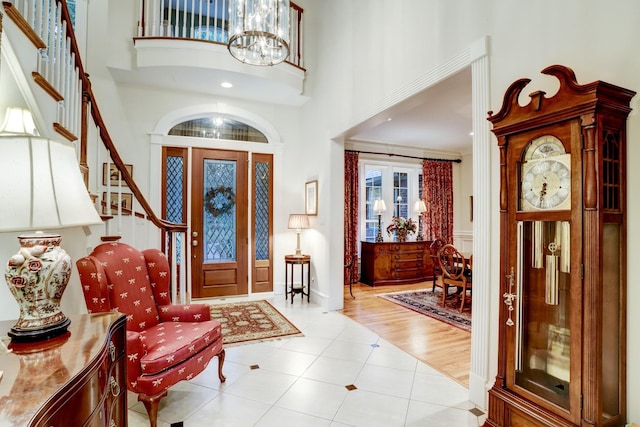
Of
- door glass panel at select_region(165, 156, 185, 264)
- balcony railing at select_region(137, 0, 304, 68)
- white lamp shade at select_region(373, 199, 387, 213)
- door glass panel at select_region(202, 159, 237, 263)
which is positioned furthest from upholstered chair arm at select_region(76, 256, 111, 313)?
white lamp shade at select_region(373, 199, 387, 213)

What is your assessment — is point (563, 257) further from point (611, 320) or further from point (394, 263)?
point (394, 263)

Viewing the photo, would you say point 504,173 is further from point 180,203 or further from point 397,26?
point 180,203

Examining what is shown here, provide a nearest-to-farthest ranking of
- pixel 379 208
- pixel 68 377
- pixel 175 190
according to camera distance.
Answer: pixel 68 377 → pixel 175 190 → pixel 379 208

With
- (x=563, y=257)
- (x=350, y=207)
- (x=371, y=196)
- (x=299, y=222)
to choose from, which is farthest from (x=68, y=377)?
(x=371, y=196)

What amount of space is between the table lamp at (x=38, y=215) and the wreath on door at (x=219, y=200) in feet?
13.3

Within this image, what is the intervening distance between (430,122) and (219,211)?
12.6ft

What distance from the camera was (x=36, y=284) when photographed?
116 centimetres

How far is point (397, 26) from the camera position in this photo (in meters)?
3.26

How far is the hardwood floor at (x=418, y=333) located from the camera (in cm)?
300

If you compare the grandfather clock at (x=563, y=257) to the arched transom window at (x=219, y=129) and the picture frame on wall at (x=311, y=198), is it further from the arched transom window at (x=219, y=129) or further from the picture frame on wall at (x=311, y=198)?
the arched transom window at (x=219, y=129)

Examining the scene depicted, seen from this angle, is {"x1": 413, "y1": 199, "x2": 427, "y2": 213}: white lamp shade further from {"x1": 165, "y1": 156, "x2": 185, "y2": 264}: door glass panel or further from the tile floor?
{"x1": 165, "y1": 156, "x2": 185, "y2": 264}: door glass panel

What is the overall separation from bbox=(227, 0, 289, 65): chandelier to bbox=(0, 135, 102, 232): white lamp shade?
218cm

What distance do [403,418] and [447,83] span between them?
102 inches

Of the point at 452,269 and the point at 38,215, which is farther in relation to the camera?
the point at 452,269
